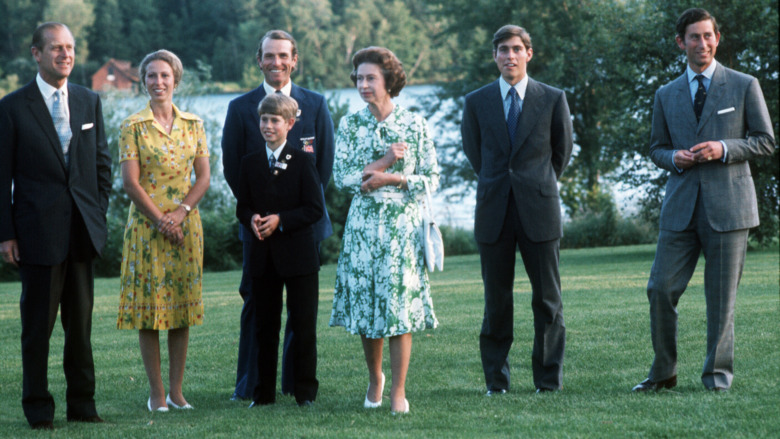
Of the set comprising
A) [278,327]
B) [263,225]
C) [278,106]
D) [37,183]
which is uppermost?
[278,106]

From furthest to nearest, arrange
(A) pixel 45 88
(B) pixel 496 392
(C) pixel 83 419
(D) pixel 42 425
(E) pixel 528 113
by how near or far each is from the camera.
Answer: (B) pixel 496 392
(E) pixel 528 113
(C) pixel 83 419
(A) pixel 45 88
(D) pixel 42 425

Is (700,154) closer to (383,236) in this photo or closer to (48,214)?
(383,236)

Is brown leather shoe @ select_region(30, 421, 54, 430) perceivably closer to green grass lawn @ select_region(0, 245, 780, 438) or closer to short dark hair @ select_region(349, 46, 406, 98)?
green grass lawn @ select_region(0, 245, 780, 438)

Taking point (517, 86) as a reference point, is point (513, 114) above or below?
below

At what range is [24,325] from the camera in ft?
18.5

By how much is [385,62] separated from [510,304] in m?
1.93

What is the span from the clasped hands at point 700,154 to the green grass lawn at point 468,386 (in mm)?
1490

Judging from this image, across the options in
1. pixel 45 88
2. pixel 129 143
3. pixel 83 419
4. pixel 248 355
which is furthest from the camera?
pixel 248 355

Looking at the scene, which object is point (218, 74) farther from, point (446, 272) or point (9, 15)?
point (446, 272)

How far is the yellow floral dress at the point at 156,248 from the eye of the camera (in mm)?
6047

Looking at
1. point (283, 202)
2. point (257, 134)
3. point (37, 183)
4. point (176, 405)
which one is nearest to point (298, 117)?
point (257, 134)

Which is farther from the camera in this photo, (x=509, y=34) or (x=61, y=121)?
(x=509, y=34)

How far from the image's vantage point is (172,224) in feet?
19.7

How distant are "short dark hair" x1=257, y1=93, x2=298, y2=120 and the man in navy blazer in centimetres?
50
